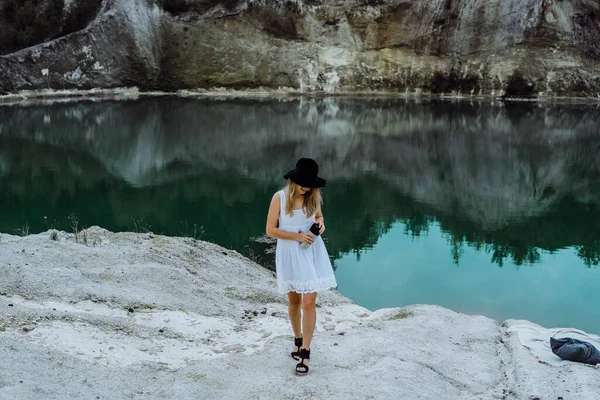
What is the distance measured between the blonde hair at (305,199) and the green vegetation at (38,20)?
184ft

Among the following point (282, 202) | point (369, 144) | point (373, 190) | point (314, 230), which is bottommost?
point (373, 190)

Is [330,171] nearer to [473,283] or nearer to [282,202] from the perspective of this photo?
[473,283]

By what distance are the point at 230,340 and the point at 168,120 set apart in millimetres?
32633

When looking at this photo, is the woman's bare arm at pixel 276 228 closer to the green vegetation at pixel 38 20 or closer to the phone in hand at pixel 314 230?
the phone in hand at pixel 314 230

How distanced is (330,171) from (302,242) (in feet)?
62.2

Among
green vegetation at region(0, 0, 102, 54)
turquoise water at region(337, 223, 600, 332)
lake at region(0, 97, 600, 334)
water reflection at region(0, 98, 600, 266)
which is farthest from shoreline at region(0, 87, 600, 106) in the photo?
turquoise water at region(337, 223, 600, 332)

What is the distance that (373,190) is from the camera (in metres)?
22.3

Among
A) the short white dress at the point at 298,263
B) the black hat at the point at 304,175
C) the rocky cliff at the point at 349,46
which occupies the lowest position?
the short white dress at the point at 298,263

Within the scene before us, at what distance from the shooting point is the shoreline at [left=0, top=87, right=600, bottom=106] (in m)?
53.9

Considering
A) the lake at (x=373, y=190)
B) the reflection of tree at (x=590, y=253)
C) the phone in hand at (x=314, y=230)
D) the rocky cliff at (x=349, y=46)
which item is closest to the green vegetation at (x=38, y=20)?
the rocky cliff at (x=349, y=46)

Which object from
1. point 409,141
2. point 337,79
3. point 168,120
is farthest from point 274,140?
point 337,79

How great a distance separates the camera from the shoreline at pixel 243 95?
53.9 meters

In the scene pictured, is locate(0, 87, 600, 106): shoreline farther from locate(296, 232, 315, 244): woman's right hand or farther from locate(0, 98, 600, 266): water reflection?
locate(296, 232, 315, 244): woman's right hand

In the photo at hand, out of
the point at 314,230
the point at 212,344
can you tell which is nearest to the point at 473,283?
the point at 212,344
